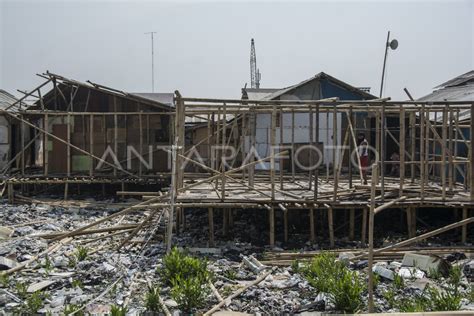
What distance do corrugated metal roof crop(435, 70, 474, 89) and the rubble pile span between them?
49.3 ft

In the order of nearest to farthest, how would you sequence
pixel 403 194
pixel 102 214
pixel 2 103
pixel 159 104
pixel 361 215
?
pixel 403 194 < pixel 361 215 < pixel 102 214 < pixel 159 104 < pixel 2 103

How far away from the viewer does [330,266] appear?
8.05 m

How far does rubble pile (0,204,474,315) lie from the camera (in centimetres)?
714

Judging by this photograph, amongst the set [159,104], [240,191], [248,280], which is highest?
[159,104]

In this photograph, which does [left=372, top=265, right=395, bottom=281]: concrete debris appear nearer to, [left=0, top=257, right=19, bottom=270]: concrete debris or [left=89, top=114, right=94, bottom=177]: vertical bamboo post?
[left=0, top=257, right=19, bottom=270]: concrete debris

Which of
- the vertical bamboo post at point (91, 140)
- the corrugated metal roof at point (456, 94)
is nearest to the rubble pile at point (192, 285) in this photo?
the vertical bamboo post at point (91, 140)

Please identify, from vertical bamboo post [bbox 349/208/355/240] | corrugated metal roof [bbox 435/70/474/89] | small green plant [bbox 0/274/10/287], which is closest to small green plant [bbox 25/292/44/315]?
small green plant [bbox 0/274/10/287]

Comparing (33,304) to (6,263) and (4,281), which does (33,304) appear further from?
(6,263)

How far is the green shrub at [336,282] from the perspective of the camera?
22.5ft

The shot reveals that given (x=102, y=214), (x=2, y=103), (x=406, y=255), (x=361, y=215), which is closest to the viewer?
(x=406, y=255)

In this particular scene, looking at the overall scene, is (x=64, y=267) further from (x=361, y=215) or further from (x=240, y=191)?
(x=361, y=215)

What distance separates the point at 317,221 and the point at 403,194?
2.27 metres

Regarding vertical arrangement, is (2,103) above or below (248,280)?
above

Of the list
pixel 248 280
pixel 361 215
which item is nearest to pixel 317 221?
pixel 361 215
